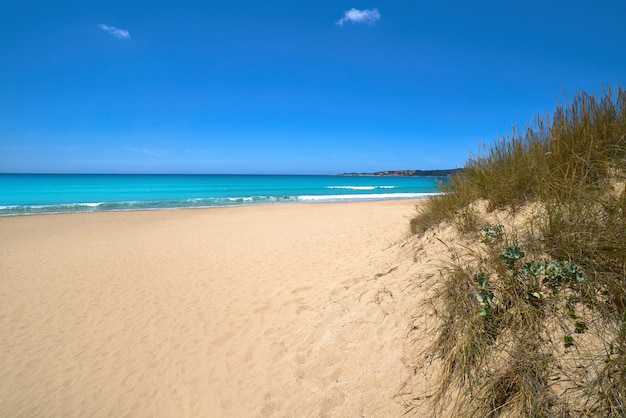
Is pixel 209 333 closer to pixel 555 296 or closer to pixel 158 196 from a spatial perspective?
pixel 555 296

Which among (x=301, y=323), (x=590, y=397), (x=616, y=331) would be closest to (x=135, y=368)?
(x=301, y=323)

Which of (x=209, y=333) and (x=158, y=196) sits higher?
(x=158, y=196)

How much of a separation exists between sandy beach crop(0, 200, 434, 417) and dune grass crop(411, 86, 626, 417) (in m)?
0.70

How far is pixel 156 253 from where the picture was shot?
9.40 m

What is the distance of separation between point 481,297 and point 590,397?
877 mm

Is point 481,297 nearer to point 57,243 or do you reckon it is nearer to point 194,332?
point 194,332

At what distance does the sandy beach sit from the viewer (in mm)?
3127

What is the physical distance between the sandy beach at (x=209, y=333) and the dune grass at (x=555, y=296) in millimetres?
701

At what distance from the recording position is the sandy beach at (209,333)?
10.3 feet

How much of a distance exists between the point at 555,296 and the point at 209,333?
4509 millimetres

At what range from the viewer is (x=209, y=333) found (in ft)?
15.4

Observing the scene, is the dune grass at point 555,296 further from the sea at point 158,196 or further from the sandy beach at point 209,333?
the sea at point 158,196

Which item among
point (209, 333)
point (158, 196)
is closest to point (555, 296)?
point (209, 333)

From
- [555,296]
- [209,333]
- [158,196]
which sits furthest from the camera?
[158,196]
